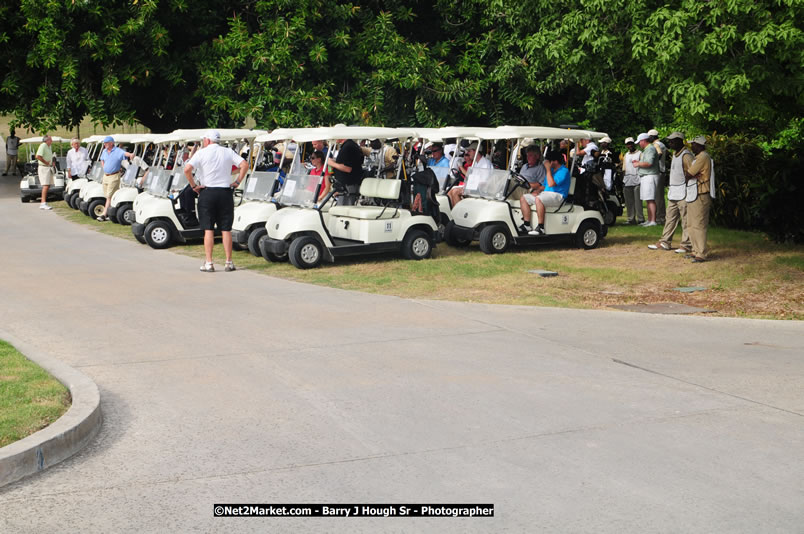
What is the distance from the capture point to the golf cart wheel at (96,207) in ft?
66.5

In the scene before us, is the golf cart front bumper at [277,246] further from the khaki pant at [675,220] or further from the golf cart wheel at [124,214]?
the golf cart wheel at [124,214]

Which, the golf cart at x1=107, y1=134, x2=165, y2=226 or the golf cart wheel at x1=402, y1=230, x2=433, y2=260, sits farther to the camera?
the golf cart at x1=107, y1=134, x2=165, y2=226

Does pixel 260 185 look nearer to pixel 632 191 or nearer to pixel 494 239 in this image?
pixel 494 239

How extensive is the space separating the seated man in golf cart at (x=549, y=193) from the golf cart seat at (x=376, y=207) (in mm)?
2188

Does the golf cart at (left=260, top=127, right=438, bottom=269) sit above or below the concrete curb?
above

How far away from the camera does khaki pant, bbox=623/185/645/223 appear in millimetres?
18484

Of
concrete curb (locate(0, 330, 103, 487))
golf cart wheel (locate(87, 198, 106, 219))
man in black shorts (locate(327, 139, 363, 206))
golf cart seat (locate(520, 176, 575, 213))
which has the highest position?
man in black shorts (locate(327, 139, 363, 206))

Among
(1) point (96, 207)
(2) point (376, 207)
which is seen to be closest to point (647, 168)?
(2) point (376, 207)

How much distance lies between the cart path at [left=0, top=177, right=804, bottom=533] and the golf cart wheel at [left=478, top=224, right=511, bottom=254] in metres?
4.02

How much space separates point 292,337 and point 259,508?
→ 385 cm

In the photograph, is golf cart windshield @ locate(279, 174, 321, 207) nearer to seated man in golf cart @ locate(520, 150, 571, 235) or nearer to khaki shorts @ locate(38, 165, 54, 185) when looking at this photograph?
seated man in golf cart @ locate(520, 150, 571, 235)

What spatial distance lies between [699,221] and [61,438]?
991cm

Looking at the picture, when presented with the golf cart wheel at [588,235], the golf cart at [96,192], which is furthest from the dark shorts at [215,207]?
the golf cart at [96,192]

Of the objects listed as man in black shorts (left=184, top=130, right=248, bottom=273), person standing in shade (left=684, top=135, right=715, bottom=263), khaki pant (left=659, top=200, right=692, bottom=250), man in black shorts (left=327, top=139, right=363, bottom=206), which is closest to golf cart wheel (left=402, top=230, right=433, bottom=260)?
man in black shorts (left=327, top=139, right=363, bottom=206)
